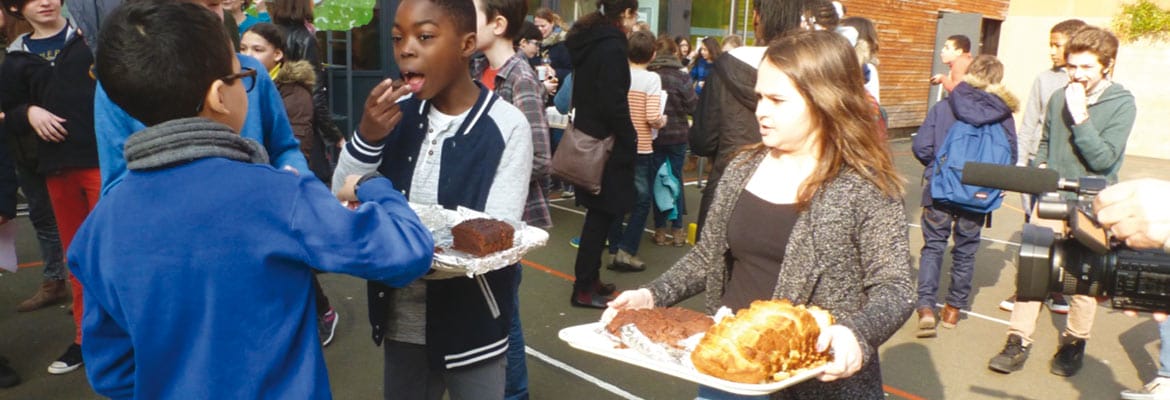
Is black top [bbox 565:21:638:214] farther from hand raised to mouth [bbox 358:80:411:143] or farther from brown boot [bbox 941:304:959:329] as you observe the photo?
hand raised to mouth [bbox 358:80:411:143]

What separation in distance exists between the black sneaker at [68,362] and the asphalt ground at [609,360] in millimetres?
49

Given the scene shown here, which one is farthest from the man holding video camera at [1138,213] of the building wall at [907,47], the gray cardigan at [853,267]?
the building wall at [907,47]

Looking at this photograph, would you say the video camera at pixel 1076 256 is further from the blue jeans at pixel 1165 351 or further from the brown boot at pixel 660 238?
the brown boot at pixel 660 238

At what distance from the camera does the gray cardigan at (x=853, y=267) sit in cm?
209

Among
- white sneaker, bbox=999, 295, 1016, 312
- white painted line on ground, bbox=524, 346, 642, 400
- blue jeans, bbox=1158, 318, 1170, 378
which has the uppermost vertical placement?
blue jeans, bbox=1158, 318, 1170, 378

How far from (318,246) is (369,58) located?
9.91 meters

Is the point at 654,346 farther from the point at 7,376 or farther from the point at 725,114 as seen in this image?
the point at 7,376

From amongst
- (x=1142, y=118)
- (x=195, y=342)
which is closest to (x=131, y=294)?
(x=195, y=342)

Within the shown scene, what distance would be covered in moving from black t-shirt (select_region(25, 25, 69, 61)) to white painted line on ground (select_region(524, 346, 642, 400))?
304 cm

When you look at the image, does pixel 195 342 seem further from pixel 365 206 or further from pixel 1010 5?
pixel 1010 5

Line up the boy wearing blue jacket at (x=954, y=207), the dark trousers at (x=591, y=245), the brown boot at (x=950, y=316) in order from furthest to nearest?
the brown boot at (x=950, y=316), the dark trousers at (x=591, y=245), the boy wearing blue jacket at (x=954, y=207)

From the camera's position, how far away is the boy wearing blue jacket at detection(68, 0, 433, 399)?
165 centimetres

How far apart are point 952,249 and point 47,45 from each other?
5632mm

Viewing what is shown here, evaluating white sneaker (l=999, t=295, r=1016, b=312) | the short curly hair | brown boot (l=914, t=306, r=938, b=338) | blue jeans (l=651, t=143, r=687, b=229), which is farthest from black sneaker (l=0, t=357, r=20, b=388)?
white sneaker (l=999, t=295, r=1016, b=312)
